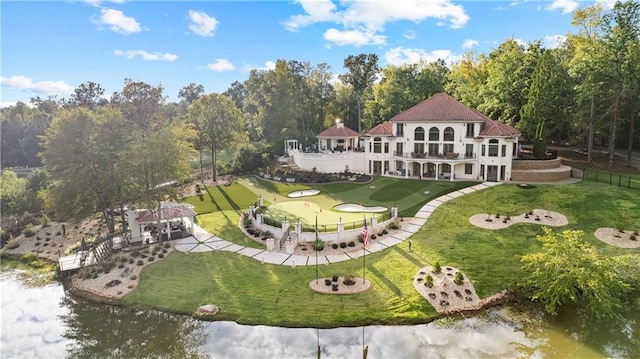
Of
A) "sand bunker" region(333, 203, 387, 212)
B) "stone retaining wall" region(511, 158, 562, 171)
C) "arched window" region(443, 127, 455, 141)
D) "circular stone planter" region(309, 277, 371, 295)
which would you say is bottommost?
"circular stone planter" region(309, 277, 371, 295)

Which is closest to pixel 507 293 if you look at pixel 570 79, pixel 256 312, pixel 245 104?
pixel 256 312

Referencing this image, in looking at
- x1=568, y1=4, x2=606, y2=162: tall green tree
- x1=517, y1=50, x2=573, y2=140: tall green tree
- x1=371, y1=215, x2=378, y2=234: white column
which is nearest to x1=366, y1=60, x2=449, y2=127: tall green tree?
x1=517, y1=50, x2=573, y2=140: tall green tree

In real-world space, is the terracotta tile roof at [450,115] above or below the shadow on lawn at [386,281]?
above

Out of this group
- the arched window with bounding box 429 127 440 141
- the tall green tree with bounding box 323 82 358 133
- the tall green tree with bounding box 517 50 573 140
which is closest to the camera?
the tall green tree with bounding box 517 50 573 140

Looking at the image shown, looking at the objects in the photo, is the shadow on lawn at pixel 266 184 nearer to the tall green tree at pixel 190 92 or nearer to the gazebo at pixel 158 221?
the gazebo at pixel 158 221

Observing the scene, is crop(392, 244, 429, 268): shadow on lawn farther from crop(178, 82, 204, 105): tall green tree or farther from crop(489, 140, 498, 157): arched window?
crop(178, 82, 204, 105): tall green tree

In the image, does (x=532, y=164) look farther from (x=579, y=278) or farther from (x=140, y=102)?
(x=140, y=102)

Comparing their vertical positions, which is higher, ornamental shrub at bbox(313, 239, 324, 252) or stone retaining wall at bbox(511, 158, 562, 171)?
stone retaining wall at bbox(511, 158, 562, 171)

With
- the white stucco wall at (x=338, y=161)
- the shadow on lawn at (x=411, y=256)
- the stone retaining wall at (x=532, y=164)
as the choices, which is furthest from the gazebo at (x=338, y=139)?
the shadow on lawn at (x=411, y=256)
